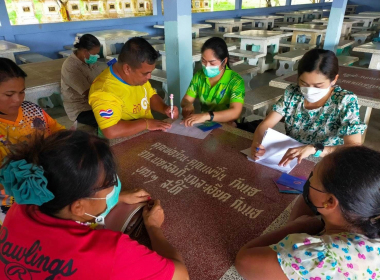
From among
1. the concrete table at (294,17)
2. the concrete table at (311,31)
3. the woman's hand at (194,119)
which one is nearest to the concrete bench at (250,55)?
the concrete table at (311,31)

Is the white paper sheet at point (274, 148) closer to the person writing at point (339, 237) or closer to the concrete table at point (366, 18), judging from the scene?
the person writing at point (339, 237)

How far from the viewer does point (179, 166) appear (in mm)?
1359

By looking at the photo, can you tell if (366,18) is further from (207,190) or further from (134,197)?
(134,197)

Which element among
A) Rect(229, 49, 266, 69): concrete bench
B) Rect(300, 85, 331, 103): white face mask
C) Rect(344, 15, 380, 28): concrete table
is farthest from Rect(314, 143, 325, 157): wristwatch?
Rect(344, 15, 380, 28): concrete table

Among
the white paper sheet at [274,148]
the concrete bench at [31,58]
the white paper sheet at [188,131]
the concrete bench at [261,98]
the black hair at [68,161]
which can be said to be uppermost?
the black hair at [68,161]

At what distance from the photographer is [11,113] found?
4.76 feet

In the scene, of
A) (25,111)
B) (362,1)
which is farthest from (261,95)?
(362,1)

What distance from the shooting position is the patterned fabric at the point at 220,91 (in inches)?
82.7

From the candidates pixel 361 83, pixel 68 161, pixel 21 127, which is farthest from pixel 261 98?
pixel 68 161

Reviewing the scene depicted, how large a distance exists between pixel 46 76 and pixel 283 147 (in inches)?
110

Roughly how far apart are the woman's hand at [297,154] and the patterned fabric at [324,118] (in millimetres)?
315

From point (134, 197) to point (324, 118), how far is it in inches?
47.5

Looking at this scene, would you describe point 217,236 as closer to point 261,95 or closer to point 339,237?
point 339,237

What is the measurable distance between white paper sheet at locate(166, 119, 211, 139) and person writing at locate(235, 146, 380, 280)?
930 millimetres
